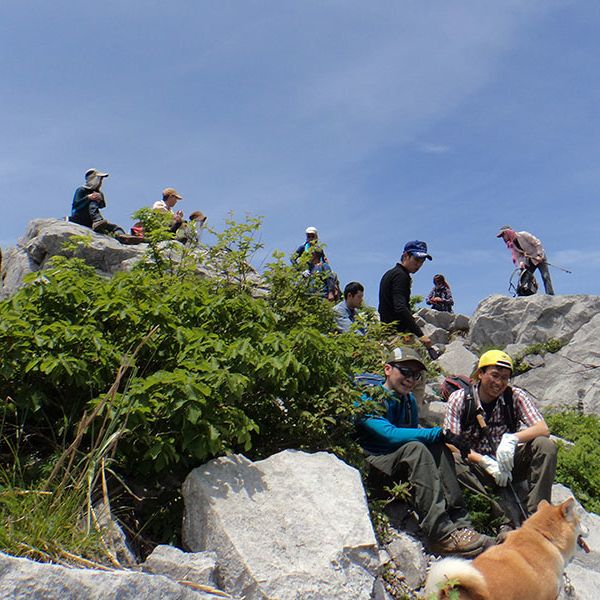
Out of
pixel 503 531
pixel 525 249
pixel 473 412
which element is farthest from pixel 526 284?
pixel 503 531

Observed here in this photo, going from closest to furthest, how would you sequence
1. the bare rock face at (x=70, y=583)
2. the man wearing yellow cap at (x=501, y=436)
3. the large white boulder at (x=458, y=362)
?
the bare rock face at (x=70, y=583)
the man wearing yellow cap at (x=501, y=436)
the large white boulder at (x=458, y=362)

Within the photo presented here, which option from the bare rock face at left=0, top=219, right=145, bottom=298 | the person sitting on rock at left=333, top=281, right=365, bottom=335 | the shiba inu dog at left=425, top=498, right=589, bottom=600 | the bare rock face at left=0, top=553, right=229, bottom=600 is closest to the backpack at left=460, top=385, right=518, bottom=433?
the shiba inu dog at left=425, top=498, right=589, bottom=600

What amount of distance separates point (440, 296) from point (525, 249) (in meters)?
5.94

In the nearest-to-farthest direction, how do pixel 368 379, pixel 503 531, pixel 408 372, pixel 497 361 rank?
pixel 503 531 < pixel 408 372 < pixel 368 379 < pixel 497 361

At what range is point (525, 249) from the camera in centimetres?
2027

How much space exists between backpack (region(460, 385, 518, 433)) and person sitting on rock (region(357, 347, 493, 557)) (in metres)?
Answer: 0.38

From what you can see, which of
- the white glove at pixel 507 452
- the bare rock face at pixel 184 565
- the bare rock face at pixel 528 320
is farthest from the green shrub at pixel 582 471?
the bare rock face at pixel 528 320

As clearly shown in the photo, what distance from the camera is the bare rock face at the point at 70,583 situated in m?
3.28

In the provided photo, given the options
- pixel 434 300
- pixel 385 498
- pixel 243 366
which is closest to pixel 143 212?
pixel 243 366

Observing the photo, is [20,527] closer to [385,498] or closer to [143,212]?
[385,498]

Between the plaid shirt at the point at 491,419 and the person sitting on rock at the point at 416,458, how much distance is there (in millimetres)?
322

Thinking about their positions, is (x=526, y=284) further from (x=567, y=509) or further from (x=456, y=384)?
(x=567, y=509)

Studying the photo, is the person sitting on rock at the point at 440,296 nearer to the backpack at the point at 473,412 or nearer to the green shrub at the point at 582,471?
the green shrub at the point at 582,471

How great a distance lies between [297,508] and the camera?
16.0ft
